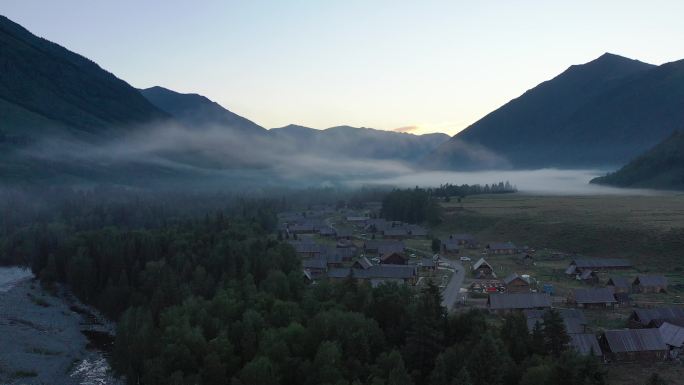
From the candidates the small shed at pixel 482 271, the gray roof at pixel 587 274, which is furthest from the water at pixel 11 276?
the gray roof at pixel 587 274

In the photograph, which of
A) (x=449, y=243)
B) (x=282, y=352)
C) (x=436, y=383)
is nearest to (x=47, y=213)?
(x=449, y=243)

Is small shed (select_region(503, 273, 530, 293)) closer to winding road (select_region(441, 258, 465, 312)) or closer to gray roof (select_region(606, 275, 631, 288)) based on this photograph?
winding road (select_region(441, 258, 465, 312))

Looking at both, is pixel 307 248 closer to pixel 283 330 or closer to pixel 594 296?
pixel 594 296

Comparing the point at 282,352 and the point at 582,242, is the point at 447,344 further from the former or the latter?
the point at 582,242

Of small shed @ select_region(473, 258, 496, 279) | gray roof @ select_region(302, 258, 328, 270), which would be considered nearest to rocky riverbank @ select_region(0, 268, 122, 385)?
gray roof @ select_region(302, 258, 328, 270)

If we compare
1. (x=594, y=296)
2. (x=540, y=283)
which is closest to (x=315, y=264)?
(x=540, y=283)

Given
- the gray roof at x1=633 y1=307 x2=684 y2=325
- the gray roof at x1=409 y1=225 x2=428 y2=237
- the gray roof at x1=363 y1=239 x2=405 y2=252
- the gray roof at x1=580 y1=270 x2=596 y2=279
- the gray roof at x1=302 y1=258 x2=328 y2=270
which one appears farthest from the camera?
the gray roof at x1=409 y1=225 x2=428 y2=237
